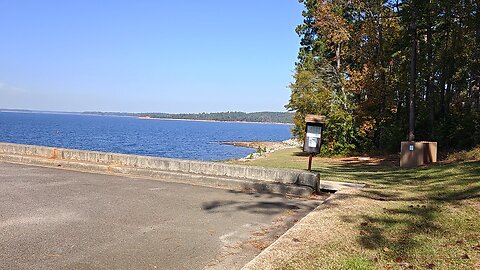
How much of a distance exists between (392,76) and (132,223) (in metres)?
26.4

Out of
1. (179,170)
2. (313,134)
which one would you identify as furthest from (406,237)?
(179,170)

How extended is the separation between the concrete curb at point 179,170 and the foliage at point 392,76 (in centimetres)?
1540

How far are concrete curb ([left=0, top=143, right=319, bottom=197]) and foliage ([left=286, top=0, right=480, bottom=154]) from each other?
15.4m

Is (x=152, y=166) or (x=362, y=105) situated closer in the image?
(x=152, y=166)

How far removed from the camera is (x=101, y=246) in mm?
4934

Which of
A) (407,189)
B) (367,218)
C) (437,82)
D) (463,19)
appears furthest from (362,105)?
(367,218)

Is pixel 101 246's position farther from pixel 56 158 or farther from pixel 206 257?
pixel 56 158

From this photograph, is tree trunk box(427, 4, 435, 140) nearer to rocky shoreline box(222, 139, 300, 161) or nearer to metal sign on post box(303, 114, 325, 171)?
rocky shoreline box(222, 139, 300, 161)

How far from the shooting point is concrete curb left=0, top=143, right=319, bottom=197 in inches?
347

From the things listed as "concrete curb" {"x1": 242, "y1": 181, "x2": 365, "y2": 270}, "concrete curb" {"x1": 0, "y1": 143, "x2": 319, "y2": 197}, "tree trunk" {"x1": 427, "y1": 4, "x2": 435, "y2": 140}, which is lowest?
"concrete curb" {"x1": 242, "y1": 181, "x2": 365, "y2": 270}

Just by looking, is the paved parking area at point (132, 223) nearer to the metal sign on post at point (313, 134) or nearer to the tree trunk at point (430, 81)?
the metal sign on post at point (313, 134)

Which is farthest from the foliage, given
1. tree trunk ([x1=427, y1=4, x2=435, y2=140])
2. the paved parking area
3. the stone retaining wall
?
the paved parking area

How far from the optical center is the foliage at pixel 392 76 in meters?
22.6

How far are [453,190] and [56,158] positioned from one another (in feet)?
34.1
